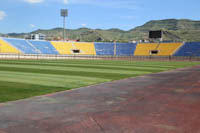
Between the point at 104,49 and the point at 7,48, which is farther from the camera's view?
the point at 104,49

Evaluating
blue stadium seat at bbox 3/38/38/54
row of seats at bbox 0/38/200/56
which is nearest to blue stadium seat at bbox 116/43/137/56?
row of seats at bbox 0/38/200/56

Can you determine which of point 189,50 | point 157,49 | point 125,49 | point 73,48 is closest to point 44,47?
point 73,48

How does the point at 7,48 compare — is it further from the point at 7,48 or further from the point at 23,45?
the point at 23,45

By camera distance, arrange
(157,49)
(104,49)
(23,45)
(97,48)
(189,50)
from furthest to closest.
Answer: (97,48) → (104,49) → (157,49) → (189,50) → (23,45)

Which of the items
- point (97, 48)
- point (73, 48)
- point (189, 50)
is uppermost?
point (97, 48)

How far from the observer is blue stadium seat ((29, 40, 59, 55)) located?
7544cm

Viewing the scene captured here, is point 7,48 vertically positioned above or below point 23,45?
below

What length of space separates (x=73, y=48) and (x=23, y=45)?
786 inches

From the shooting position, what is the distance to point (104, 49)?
298 ft

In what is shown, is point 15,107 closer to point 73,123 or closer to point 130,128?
point 73,123

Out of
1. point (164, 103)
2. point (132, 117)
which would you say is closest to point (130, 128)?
point (132, 117)

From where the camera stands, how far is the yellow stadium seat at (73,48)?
269ft

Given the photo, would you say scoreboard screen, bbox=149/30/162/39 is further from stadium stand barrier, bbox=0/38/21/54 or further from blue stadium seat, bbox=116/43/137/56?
stadium stand barrier, bbox=0/38/21/54

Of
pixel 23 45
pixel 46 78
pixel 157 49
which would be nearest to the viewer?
pixel 46 78
